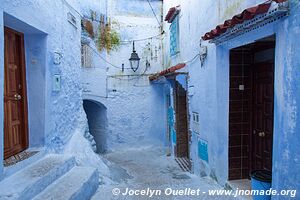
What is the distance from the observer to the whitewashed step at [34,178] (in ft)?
10.4

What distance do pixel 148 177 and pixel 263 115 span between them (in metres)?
3.93

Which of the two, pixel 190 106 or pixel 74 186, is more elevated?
pixel 190 106

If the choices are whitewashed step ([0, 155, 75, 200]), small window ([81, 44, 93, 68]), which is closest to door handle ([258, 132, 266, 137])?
whitewashed step ([0, 155, 75, 200])

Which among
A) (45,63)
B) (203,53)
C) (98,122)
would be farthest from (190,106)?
(98,122)

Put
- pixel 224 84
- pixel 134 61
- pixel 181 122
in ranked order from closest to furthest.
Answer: pixel 224 84 → pixel 181 122 → pixel 134 61

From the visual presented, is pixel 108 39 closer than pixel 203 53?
No

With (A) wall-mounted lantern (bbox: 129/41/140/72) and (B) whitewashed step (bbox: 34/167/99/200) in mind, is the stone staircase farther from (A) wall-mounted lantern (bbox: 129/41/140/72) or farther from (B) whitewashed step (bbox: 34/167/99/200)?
(A) wall-mounted lantern (bbox: 129/41/140/72)

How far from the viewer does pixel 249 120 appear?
196 inches

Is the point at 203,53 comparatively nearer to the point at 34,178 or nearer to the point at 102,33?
the point at 34,178

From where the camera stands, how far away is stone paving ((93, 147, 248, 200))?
15.4ft

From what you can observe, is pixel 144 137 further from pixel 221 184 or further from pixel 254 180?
pixel 254 180

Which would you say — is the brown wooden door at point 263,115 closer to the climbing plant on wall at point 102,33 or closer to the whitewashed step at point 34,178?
the whitewashed step at point 34,178

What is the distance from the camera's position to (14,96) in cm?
422

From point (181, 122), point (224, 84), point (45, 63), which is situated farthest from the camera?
point (181, 122)
